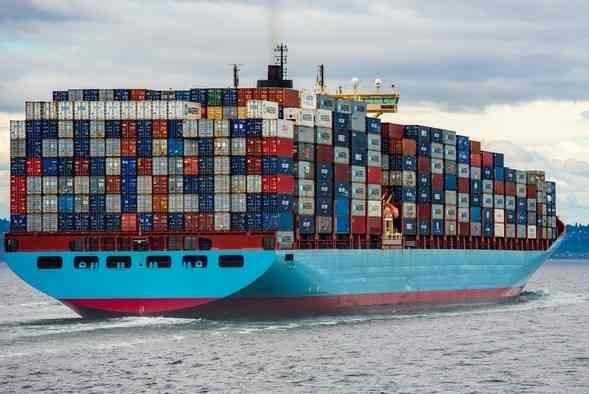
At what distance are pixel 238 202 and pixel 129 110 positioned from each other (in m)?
8.18

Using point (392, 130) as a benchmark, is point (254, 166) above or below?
below

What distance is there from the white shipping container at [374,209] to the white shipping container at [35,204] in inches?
812

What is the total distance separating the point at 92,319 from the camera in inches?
3004

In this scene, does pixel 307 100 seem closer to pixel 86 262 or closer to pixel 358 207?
pixel 358 207

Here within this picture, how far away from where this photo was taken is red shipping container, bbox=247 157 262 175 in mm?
75250

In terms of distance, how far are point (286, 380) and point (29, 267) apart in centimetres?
2752

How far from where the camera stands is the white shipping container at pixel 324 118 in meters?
80.7

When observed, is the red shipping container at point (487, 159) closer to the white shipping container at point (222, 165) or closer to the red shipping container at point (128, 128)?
the white shipping container at point (222, 165)

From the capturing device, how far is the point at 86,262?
76.0 metres

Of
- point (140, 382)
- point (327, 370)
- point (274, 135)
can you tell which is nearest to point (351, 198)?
point (274, 135)

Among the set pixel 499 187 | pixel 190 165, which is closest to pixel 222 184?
pixel 190 165

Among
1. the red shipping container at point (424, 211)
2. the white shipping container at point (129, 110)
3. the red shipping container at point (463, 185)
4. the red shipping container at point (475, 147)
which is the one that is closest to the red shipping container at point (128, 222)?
the white shipping container at point (129, 110)

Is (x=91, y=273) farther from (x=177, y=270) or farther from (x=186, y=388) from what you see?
(x=186, y=388)

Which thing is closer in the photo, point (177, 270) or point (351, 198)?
point (177, 270)
